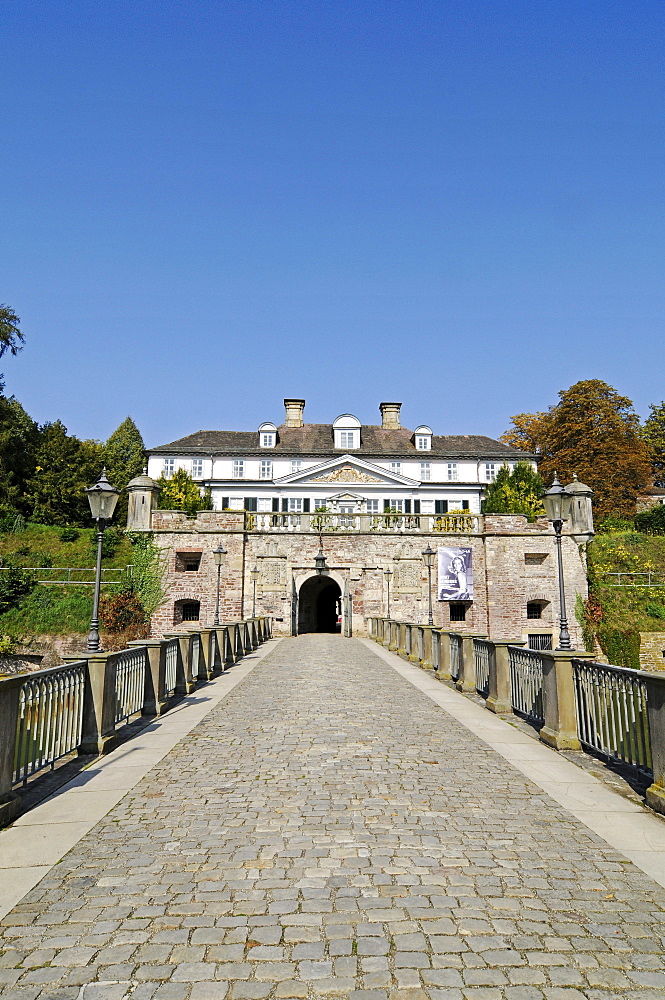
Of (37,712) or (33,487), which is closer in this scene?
(37,712)

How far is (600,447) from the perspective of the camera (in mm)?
48375

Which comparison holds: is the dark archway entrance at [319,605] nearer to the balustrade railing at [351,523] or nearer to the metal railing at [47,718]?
the balustrade railing at [351,523]

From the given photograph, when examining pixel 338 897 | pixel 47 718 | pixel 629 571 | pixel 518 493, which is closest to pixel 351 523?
pixel 629 571

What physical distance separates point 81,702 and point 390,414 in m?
55.0

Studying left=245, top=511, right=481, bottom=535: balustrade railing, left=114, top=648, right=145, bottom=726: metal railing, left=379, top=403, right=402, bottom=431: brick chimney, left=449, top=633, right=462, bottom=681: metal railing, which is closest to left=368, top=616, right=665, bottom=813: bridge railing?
left=449, top=633, right=462, bottom=681: metal railing

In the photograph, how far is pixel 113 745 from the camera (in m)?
8.78

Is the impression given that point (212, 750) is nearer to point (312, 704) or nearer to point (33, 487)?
point (312, 704)

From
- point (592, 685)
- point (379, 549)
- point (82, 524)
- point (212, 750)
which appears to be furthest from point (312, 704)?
point (82, 524)

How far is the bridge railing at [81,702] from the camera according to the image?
6.02m

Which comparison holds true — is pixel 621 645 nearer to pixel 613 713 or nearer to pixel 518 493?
pixel 518 493

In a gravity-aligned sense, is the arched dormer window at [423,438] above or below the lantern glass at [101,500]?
above

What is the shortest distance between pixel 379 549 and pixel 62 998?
3097 cm

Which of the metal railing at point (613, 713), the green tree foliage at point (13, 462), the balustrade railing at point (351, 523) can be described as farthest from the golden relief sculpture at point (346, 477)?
the metal railing at point (613, 713)

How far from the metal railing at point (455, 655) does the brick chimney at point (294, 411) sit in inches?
1817
